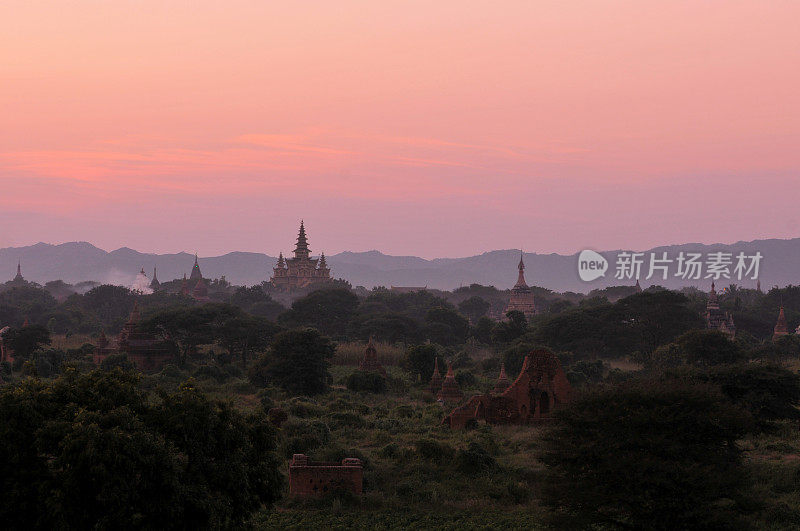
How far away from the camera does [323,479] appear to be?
100 feet

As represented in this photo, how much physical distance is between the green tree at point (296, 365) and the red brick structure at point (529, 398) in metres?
16.6

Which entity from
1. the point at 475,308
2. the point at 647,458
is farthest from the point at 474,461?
the point at 475,308

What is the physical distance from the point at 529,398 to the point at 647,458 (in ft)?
72.3

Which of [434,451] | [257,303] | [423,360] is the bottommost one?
[434,451]

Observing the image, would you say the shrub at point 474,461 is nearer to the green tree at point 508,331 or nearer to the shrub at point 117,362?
the shrub at point 117,362


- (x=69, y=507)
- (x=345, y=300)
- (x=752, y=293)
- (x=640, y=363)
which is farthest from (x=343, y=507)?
(x=752, y=293)

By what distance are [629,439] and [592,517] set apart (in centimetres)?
238

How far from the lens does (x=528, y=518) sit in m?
27.9

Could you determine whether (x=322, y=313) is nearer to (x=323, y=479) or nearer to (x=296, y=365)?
(x=296, y=365)

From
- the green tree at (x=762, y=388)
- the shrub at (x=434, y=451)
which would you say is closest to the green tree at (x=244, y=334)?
the shrub at (x=434, y=451)

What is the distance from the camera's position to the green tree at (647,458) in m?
21.8

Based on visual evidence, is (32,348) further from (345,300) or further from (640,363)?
(640,363)

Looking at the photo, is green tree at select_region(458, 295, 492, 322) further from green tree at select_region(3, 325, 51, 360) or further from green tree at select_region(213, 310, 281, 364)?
green tree at select_region(3, 325, 51, 360)

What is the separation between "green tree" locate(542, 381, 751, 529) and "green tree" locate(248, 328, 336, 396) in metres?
34.9
